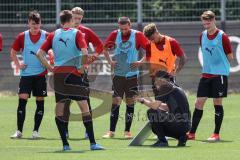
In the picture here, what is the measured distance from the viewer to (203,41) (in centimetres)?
1520

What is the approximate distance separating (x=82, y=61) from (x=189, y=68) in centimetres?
1332

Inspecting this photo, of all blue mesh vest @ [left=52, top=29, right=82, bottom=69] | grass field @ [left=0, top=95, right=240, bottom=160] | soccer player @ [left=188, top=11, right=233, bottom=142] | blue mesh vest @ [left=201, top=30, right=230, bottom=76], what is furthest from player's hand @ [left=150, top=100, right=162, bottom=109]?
blue mesh vest @ [left=201, top=30, right=230, bottom=76]

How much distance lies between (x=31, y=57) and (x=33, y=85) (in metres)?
0.52

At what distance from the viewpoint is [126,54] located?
1596 centimetres

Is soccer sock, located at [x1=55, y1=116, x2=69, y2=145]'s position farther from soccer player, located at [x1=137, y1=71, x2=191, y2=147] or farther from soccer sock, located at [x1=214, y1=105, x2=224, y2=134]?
soccer sock, located at [x1=214, y1=105, x2=224, y2=134]

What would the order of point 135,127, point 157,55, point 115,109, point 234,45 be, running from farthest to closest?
point 234,45 → point 135,127 → point 115,109 → point 157,55

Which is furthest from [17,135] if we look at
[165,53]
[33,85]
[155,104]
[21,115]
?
[155,104]

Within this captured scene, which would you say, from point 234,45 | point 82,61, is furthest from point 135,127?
point 234,45

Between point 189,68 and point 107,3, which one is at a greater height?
point 107,3

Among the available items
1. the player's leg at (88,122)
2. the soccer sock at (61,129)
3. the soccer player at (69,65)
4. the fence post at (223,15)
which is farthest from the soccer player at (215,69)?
the fence post at (223,15)

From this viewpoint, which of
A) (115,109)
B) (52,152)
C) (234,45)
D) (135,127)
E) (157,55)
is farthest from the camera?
(234,45)

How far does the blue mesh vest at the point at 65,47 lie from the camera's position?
1315cm

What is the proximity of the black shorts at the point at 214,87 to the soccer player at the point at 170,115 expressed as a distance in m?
1.48

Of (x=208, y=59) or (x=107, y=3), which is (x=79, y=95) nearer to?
(x=208, y=59)
